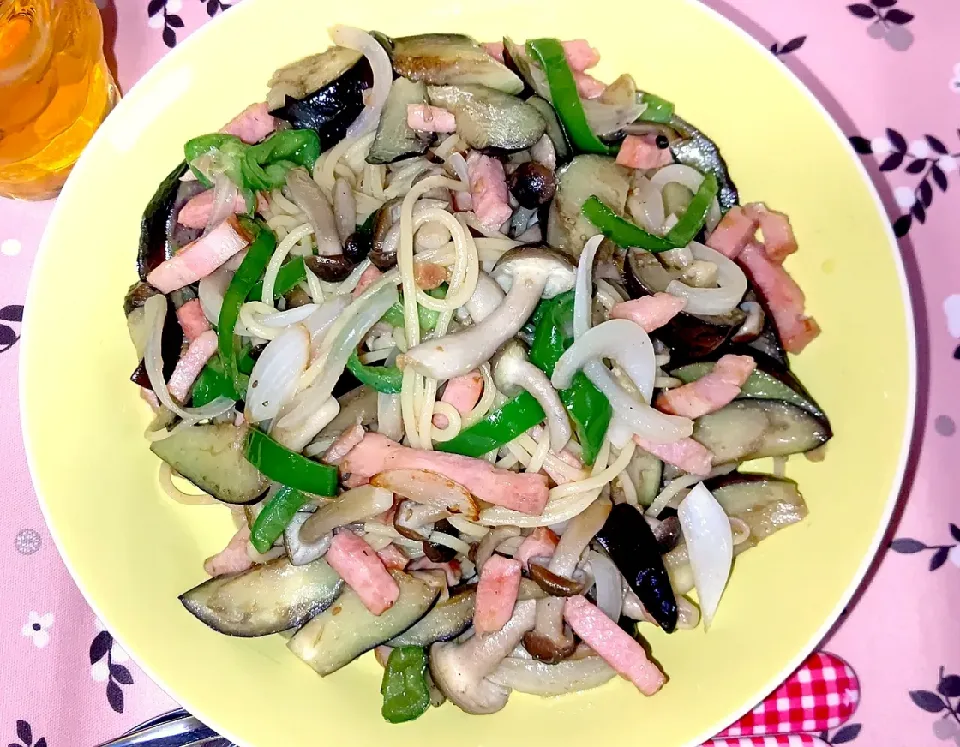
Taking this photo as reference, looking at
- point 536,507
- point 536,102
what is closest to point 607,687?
point 536,507

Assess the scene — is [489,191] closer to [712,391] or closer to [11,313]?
[712,391]

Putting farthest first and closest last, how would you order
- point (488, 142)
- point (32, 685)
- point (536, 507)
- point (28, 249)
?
point (28, 249) < point (32, 685) < point (488, 142) < point (536, 507)

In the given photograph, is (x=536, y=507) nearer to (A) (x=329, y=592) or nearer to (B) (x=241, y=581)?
(A) (x=329, y=592)

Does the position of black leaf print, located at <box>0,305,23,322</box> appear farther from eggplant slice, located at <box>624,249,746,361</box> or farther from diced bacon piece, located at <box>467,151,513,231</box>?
eggplant slice, located at <box>624,249,746,361</box>

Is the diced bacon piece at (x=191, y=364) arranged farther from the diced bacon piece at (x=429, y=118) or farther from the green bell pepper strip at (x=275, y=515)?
the diced bacon piece at (x=429, y=118)

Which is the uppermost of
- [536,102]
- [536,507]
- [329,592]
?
[536,102]

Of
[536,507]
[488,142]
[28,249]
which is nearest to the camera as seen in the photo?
[536,507]
